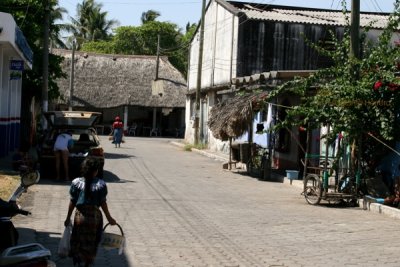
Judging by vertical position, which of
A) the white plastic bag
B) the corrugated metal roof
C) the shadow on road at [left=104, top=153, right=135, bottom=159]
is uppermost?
the corrugated metal roof

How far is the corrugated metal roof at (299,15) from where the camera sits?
32281 mm

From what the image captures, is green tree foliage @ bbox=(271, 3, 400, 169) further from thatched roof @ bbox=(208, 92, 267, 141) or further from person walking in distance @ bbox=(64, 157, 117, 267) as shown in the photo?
person walking in distance @ bbox=(64, 157, 117, 267)

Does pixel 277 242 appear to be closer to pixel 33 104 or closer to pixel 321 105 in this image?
pixel 321 105

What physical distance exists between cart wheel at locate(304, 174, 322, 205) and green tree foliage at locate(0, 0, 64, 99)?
1444 centimetres

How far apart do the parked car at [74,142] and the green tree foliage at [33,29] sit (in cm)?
786

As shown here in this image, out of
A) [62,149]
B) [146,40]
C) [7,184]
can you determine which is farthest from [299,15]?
[146,40]

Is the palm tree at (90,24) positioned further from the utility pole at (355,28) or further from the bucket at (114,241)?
the bucket at (114,241)

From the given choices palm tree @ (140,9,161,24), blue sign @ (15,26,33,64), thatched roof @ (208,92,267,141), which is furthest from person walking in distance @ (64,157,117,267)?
palm tree @ (140,9,161,24)

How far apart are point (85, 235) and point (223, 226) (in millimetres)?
4333

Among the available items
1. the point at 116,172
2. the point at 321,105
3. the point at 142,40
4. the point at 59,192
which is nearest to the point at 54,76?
the point at 116,172

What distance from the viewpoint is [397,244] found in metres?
10.0

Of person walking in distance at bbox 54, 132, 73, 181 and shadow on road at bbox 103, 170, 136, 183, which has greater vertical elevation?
person walking in distance at bbox 54, 132, 73, 181

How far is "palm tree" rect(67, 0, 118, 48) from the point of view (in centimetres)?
6788

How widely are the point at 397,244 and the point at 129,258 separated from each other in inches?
167
